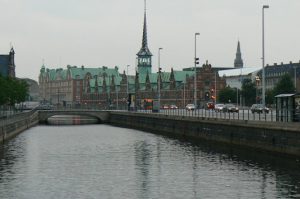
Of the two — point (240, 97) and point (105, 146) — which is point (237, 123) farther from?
point (240, 97)

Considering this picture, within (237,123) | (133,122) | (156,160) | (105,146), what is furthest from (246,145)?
(133,122)

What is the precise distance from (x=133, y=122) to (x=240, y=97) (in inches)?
2582

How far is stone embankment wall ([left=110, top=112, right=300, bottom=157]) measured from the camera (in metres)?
51.0

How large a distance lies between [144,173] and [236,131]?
22.6 metres

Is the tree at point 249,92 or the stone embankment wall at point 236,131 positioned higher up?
the tree at point 249,92

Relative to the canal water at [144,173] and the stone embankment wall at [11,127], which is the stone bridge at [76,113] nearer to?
the stone embankment wall at [11,127]

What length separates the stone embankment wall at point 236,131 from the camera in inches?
2008

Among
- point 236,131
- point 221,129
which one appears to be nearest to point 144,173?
point 236,131

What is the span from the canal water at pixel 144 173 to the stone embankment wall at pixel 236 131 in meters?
1.38

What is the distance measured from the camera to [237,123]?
63.8 m

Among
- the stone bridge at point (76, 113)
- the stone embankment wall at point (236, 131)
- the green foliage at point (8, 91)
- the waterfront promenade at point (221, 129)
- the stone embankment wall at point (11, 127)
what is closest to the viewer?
the stone embankment wall at point (236, 131)

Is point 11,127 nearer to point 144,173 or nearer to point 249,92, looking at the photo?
point 144,173

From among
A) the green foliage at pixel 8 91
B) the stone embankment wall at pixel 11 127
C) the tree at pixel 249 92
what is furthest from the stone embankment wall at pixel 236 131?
the tree at pixel 249 92

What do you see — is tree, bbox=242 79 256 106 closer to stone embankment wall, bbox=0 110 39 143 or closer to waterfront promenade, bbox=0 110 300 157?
waterfront promenade, bbox=0 110 300 157
